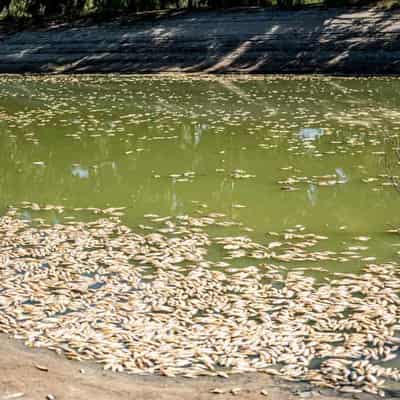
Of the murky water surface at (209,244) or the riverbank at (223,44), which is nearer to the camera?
the murky water surface at (209,244)

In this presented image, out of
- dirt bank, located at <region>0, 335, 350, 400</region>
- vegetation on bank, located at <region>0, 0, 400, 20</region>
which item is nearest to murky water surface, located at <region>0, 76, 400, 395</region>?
dirt bank, located at <region>0, 335, 350, 400</region>

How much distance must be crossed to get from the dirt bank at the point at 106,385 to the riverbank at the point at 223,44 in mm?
27180

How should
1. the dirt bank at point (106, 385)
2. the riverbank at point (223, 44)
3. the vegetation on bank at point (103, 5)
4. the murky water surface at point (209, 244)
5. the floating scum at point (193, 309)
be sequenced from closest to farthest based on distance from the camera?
the dirt bank at point (106, 385) < the floating scum at point (193, 309) < the murky water surface at point (209, 244) < the riverbank at point (223, 44) < the vegetation on bank at point (103, 5)

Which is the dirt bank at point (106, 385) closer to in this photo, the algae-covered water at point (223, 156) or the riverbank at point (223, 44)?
the algae-covered water at point (223, 156)

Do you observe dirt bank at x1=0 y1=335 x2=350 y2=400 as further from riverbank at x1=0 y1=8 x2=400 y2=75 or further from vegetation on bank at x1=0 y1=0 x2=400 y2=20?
vegetation on bank at x1=0 y1=0 x2=400 y2=20

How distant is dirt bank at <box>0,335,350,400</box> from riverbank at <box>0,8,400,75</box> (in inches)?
1070

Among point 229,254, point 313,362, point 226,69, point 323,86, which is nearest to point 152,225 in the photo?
point 229,254

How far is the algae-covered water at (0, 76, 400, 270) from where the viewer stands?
11.2 m

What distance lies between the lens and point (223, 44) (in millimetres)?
34531

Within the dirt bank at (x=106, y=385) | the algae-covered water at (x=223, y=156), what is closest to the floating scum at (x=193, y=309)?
the dirt bank at (x=106, y=385)

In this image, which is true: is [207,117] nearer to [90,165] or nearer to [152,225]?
[90,165]

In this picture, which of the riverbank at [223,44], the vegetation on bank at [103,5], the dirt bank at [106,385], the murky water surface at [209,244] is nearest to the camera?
the dirt bank at [106,385]

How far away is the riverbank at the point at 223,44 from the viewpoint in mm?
32603

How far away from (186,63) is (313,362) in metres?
28.9
